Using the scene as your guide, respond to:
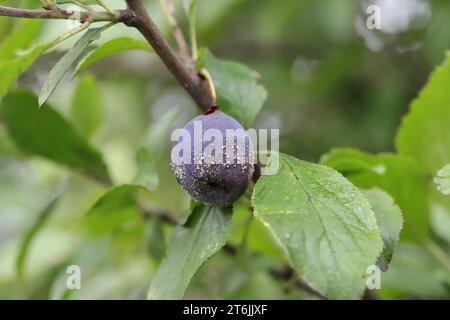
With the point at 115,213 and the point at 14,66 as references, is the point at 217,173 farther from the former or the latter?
the point at 115,213

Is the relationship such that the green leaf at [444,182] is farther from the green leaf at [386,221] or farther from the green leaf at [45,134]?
the green leaf at [45,134]

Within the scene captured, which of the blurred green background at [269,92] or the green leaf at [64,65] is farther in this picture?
the blurred green background at [269,92]

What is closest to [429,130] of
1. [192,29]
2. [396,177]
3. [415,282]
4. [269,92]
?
[396,177]

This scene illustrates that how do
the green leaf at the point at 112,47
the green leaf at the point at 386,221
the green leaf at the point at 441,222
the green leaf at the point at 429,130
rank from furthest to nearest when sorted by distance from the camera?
the green leaf at the point at 441,222 → the green leaf at the point at 429,130 → the green leaf at the point at 112,47 → the green leaf at the point at 386,221

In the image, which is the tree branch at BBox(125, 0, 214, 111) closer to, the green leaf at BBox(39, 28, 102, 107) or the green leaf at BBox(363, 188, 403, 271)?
the green leaf at BBox(39, 28, 102, 107)

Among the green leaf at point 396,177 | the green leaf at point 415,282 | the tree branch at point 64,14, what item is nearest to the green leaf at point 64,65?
the tree branch at point 64,14
